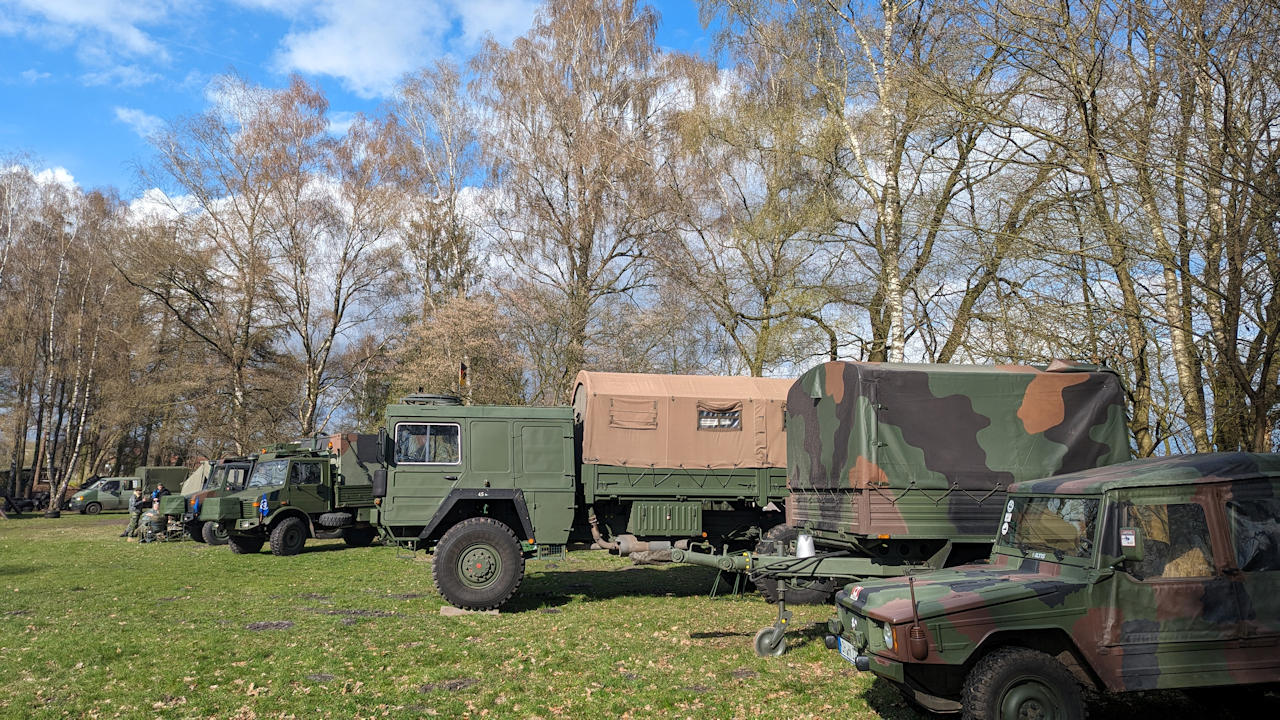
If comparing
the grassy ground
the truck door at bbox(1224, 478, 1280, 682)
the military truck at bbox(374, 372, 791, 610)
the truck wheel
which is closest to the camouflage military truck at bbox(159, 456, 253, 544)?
the grassy ground

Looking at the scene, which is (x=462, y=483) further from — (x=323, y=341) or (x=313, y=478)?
(x=323, y=341)

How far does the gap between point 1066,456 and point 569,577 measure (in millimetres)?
8293

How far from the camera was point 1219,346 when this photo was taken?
9.59 m

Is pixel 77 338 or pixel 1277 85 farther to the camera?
pixel 77 338

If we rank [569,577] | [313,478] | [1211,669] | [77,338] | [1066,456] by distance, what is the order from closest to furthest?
[1211,669]
[1066,456]
[569,577]
[313,478]
[77,338]

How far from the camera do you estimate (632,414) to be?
1270cm

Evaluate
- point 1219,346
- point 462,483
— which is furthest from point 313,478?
point 1219,346

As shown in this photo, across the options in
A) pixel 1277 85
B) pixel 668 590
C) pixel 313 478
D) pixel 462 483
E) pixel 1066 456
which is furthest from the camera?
pixel 313 478

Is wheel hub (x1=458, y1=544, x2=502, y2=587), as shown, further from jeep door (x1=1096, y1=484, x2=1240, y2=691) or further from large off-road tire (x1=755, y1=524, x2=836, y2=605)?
jeep door (x1=1096, y1=484, x2=1240, y2=691)

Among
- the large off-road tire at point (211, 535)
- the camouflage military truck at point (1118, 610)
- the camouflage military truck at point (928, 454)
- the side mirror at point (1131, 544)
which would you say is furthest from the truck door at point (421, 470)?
the large off-road tire at point (211, 535)

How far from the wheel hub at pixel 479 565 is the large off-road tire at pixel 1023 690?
7.11 m

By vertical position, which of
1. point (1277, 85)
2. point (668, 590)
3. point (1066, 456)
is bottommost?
point (668, 590)

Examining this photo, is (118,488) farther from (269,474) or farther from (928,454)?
(928,454)

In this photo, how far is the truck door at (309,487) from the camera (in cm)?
1970
